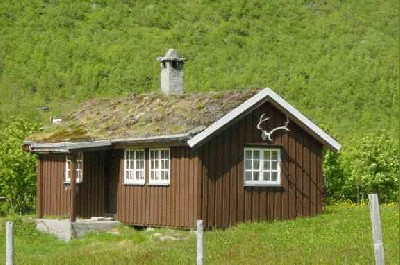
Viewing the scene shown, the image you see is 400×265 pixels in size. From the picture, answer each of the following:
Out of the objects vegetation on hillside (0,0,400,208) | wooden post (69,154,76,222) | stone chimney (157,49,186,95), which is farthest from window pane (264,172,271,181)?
vegetation on hillside (0,0,400,208)

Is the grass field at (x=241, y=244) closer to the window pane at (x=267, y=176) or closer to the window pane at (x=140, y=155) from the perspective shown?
the window pane at (x=267, y=176)

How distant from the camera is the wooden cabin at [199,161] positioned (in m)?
24.2

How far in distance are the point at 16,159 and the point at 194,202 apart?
1363 cm

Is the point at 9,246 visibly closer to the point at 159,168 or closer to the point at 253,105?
the point at 159,168

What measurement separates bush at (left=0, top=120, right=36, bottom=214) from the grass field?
7.73 m

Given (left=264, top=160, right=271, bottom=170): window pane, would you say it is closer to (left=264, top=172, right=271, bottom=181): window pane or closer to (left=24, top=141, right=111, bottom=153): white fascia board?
(left=264, top=172, right=271, bottom=181): window pane

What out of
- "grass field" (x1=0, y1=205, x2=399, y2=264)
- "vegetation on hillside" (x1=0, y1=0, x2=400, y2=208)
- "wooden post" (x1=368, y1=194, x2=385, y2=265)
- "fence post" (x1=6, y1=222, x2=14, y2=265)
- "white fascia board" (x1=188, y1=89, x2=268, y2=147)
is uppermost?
"vegetation on hillside" (x1=0, y1=0, x2=400, y2=208)

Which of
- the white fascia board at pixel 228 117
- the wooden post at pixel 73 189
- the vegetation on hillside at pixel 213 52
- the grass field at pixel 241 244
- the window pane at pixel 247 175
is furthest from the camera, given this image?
the vegetation on hillside at pixel 213 52

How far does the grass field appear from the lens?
1667cm

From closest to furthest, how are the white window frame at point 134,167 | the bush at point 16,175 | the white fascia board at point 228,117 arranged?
the white fascia board at point 228,117 < the white window frame at point 134,167 < the bush at point 16,175

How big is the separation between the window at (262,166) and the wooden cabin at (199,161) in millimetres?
29

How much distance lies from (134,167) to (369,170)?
20164 millimetres

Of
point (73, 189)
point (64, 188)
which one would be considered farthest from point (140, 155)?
point (64, 188)

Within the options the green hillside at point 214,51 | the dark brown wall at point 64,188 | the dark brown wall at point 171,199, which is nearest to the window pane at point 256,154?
the dark brown wall at point 171,199
